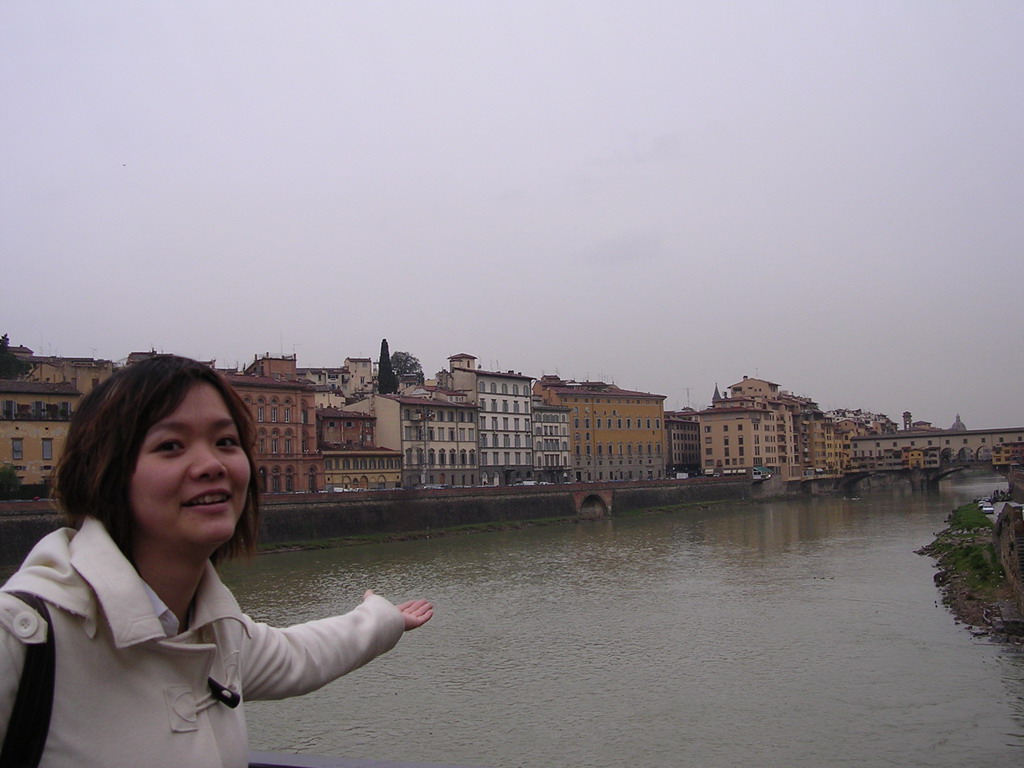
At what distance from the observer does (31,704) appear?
1.37 m

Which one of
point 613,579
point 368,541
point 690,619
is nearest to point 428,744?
point 690,619

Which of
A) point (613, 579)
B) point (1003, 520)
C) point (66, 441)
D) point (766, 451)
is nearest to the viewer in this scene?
point (66, 441)

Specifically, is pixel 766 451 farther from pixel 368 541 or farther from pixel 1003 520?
pixel 1003 520

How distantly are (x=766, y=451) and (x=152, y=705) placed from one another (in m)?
83.4

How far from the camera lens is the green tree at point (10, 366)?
161 ft

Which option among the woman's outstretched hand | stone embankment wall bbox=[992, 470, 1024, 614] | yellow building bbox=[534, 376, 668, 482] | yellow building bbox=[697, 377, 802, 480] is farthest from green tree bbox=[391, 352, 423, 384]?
the woman's outstretched hand

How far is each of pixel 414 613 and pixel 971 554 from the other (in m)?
25.8

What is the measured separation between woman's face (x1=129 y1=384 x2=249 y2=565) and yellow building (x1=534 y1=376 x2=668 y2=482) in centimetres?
6826

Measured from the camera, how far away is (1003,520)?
74.8ft

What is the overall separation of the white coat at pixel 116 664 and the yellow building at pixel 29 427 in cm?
Answer: 3764

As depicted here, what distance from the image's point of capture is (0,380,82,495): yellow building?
35.6 meters

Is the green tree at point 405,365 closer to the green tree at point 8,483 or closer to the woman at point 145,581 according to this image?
the green tree at point 8,483

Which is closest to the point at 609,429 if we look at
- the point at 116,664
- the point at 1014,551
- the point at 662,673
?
the point at 1014,551

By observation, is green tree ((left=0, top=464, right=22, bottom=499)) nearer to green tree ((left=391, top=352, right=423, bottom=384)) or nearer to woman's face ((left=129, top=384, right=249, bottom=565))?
woman's face ((left=129, top=384, right=249, bottom=565))
